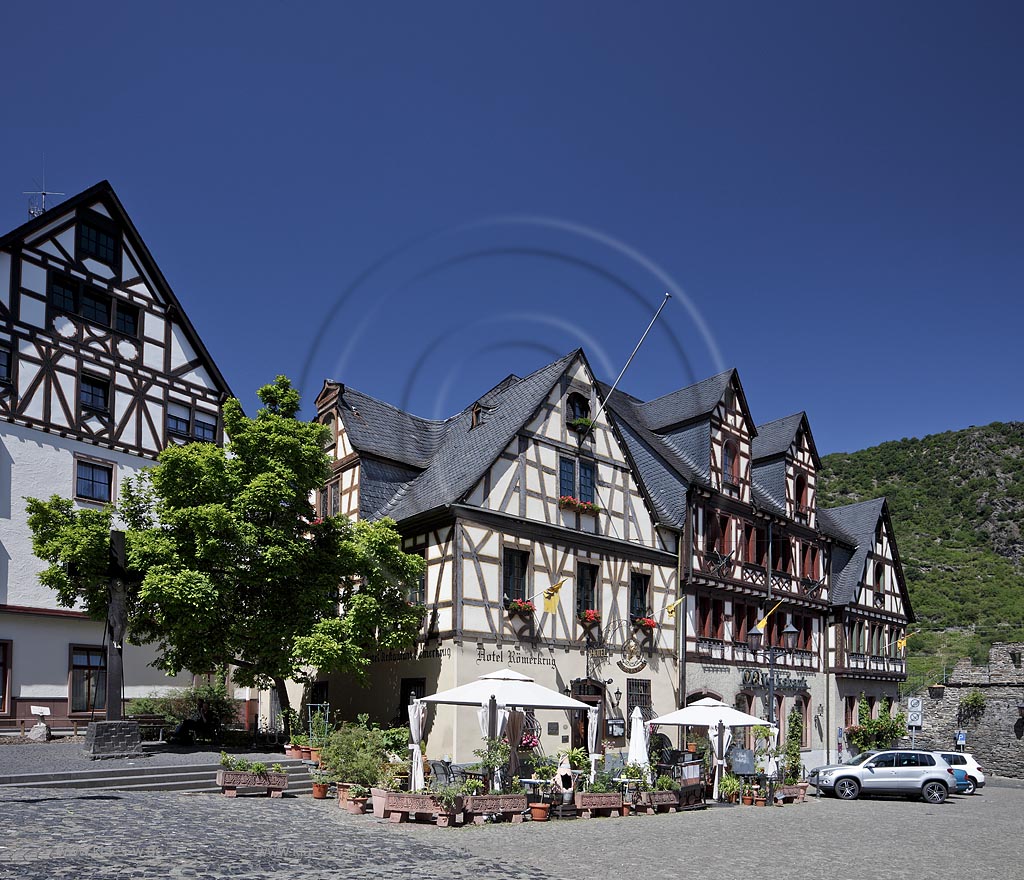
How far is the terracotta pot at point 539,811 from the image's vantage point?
18.9 meters

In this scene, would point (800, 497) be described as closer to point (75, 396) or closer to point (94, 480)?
point (94, 480)

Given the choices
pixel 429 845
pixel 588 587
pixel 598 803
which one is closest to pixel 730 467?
pixel 588 587

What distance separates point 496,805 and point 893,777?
48.2ft

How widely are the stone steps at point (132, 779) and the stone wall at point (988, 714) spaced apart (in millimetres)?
33811

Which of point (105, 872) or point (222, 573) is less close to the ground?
point (222, 573)

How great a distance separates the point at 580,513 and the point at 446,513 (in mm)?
4826

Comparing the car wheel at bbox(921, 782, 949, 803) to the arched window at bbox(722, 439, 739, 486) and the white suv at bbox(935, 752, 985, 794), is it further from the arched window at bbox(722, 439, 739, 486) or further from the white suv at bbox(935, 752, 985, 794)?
the arched window at bbox(722, 439, 739, 486)

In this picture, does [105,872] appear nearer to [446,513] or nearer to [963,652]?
[446,513]

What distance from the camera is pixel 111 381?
30.0 m

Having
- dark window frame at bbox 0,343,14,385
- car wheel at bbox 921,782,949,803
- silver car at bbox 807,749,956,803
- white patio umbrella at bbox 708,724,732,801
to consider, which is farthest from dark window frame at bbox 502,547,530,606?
dark window frame at bbox 0,343,14,385

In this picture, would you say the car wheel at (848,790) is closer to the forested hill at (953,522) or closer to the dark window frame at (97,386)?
the dark window frame at (97,386)

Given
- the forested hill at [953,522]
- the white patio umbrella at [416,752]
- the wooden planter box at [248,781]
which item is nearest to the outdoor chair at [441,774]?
the white patio umbrella at [416,752]

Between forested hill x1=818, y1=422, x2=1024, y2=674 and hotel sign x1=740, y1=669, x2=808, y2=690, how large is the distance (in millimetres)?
21459

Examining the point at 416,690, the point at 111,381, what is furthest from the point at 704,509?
the point at 111,381
